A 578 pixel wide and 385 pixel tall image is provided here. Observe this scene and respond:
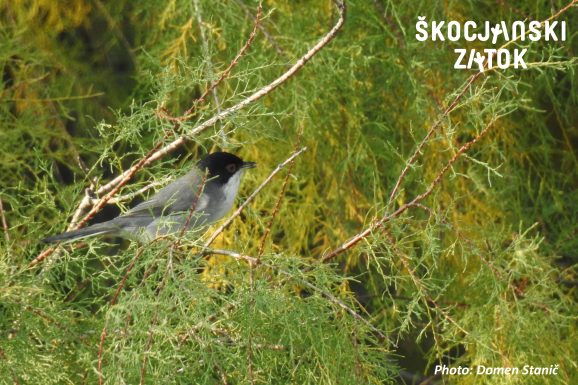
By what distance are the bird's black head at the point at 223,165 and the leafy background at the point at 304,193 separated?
6 centimetres

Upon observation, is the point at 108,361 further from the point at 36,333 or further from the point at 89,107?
the point at 89,107

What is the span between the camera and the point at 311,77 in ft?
11.2

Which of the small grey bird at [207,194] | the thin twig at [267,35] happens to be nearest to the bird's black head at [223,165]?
the small grey bird at [207,194]

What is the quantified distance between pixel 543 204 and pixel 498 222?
18cm

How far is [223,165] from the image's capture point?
11.0ft

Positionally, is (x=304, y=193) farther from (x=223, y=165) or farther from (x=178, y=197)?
(x=178, y=197)

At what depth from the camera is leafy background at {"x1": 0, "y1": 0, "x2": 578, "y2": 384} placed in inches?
81.0

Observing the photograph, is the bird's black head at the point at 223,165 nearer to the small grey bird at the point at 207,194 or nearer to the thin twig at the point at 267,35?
the small grey bird at the point at 207,194

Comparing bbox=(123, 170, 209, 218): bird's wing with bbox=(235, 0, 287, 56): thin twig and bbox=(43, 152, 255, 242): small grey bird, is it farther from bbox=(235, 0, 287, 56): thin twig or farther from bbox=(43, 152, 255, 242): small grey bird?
bbox=(235, 0, 287, 56): thin twig

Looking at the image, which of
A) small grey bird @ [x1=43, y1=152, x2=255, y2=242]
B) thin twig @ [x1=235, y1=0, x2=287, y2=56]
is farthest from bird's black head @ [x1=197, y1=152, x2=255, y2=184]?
thin twig @ [x1=235, y1=0, x2=287, y2=56]

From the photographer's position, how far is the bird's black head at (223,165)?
10.9 ft

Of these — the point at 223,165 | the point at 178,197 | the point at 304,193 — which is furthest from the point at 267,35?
the point at 304,193

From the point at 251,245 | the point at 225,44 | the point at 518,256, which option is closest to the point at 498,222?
the point at 251,245

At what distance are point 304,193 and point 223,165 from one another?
476mm
